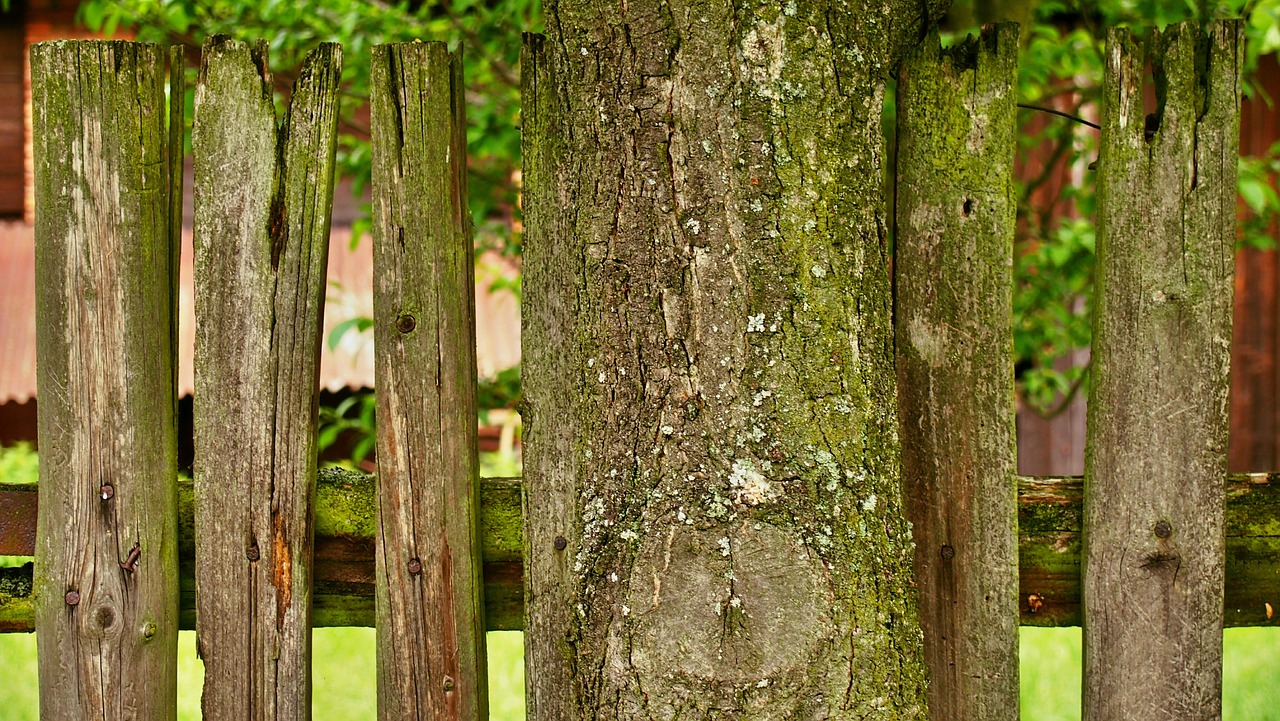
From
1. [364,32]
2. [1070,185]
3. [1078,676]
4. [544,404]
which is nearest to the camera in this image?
[544,404]

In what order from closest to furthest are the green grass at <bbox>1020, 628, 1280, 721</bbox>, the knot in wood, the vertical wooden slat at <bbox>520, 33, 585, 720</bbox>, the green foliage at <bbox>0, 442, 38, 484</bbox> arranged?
the vertical wooden slat at <bbox>520, 33, 585, 720</bbox>
the knot in wood
the green grass at <bbox>1020, 628, 1280, 721</bbox>
the green foliage at <bbox>0, 442, 38, 484</bbox>

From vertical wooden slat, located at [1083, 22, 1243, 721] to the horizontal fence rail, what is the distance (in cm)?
6

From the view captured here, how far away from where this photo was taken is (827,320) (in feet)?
4.75

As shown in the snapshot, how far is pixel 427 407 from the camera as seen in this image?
5.75 ft

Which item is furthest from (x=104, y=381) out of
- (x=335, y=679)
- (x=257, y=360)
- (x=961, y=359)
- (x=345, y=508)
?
(x=335, y=679)

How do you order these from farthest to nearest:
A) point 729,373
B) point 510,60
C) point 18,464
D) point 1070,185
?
point 18,464 → point 1070,185 → point 510,60 → point 729,373

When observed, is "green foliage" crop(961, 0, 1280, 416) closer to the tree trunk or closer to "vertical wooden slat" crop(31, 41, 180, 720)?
the tree trunk

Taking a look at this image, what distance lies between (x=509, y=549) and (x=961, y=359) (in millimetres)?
794

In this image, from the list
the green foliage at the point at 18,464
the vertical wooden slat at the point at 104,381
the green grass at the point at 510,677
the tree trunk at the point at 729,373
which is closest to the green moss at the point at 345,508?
the vertical wooden slat at the point at 104,381

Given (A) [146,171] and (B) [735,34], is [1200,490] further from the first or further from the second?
(A) [146,171]

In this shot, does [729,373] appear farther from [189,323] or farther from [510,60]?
[189,323]

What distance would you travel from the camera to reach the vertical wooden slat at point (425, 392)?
1.73 metres

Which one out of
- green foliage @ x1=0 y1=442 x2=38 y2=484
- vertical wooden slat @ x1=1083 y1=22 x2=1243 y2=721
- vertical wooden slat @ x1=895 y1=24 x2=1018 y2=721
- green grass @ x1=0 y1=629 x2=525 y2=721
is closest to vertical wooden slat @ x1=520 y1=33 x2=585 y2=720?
vertical wooden slat @ x1=895 y1=24 x2=1018 y2=721

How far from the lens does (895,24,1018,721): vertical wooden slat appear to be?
168 centimetres
